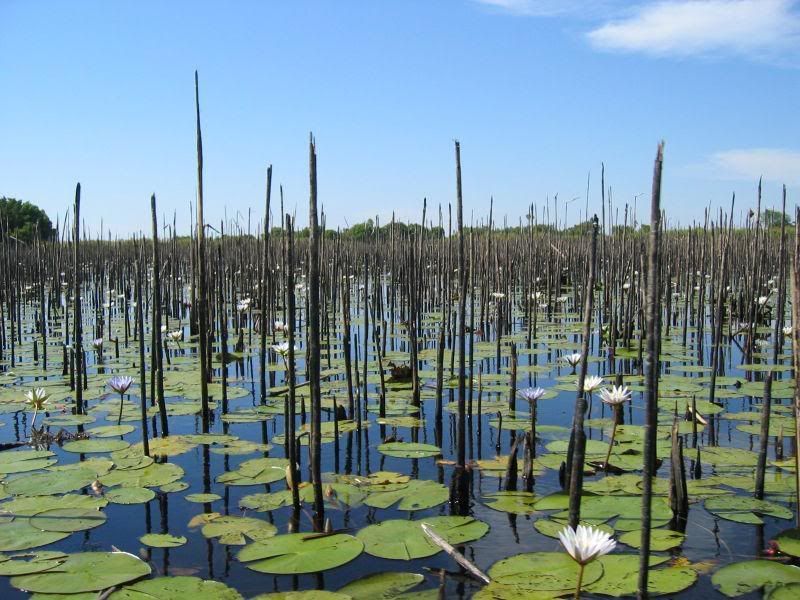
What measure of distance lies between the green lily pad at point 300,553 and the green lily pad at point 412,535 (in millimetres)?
78

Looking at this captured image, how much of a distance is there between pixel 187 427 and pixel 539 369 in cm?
311

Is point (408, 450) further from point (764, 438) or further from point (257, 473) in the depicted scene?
point (764, 438)

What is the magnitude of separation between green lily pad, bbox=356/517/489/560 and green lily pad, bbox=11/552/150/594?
0.82m

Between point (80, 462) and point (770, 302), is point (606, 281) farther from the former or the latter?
point (80, 462)

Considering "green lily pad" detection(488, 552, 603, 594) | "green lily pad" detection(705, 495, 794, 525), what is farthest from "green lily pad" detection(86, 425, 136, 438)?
"green lily pad" detection(705, 495, 794, 525)

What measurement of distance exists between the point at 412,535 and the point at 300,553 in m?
0.44

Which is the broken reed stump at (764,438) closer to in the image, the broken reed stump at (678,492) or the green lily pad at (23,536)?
the broken reed stump at (678,492)

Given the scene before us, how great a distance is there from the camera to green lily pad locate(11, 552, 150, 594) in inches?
88.4

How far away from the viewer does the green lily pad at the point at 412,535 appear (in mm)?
2516

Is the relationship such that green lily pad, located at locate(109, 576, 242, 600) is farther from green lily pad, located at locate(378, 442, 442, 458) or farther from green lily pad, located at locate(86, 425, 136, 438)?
green lily pad, located at locate(86, 425, 136, 438)

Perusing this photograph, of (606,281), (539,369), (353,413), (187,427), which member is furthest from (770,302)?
(187,427)

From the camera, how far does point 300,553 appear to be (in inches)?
98.3

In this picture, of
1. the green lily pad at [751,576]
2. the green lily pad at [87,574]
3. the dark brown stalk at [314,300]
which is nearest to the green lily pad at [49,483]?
the green lily pad at [87,574]

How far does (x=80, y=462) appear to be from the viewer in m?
3.60
